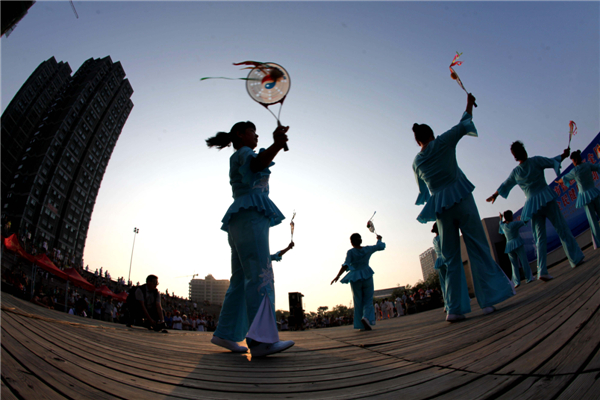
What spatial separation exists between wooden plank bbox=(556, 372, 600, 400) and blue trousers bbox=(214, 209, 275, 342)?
1973 millimetres

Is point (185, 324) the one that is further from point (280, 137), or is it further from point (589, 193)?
point (589, 193)

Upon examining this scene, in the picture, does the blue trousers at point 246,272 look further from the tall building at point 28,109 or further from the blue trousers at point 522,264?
the tall building at point 28,109

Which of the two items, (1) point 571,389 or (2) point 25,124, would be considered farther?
(2) point 25,124

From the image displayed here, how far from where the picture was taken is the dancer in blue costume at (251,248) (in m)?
2.36

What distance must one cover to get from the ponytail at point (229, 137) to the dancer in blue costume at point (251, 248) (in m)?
0.01

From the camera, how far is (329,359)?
1.99m

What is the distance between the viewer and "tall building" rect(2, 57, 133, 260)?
62.0m

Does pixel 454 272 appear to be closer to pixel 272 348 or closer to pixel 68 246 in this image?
pixel 272 348

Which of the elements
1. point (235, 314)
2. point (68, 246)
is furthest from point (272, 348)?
point (68, 246)

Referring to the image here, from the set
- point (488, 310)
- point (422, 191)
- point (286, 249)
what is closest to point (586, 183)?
point (422, 191)

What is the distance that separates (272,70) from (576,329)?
119 inches

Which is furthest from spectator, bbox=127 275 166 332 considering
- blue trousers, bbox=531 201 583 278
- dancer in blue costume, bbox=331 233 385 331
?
blue trousers, bbox=531 201 583 278

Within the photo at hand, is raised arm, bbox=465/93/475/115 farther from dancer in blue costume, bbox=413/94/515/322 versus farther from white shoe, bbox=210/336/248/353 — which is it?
white shoe, bbox=210/336/248/353

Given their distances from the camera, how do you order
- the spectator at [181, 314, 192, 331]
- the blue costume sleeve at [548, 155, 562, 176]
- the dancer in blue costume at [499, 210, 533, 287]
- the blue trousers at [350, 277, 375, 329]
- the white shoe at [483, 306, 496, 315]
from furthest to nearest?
the spectator at [181, 314, 192, 331] < the dancer in blue costume at [499, 210, 533, 287] < the blue trousers at [350, 277, 375, 329] < the blue costume sleeve at [548, 155, 562, 176] < the white shoe at [483, 306, 496, 315]
